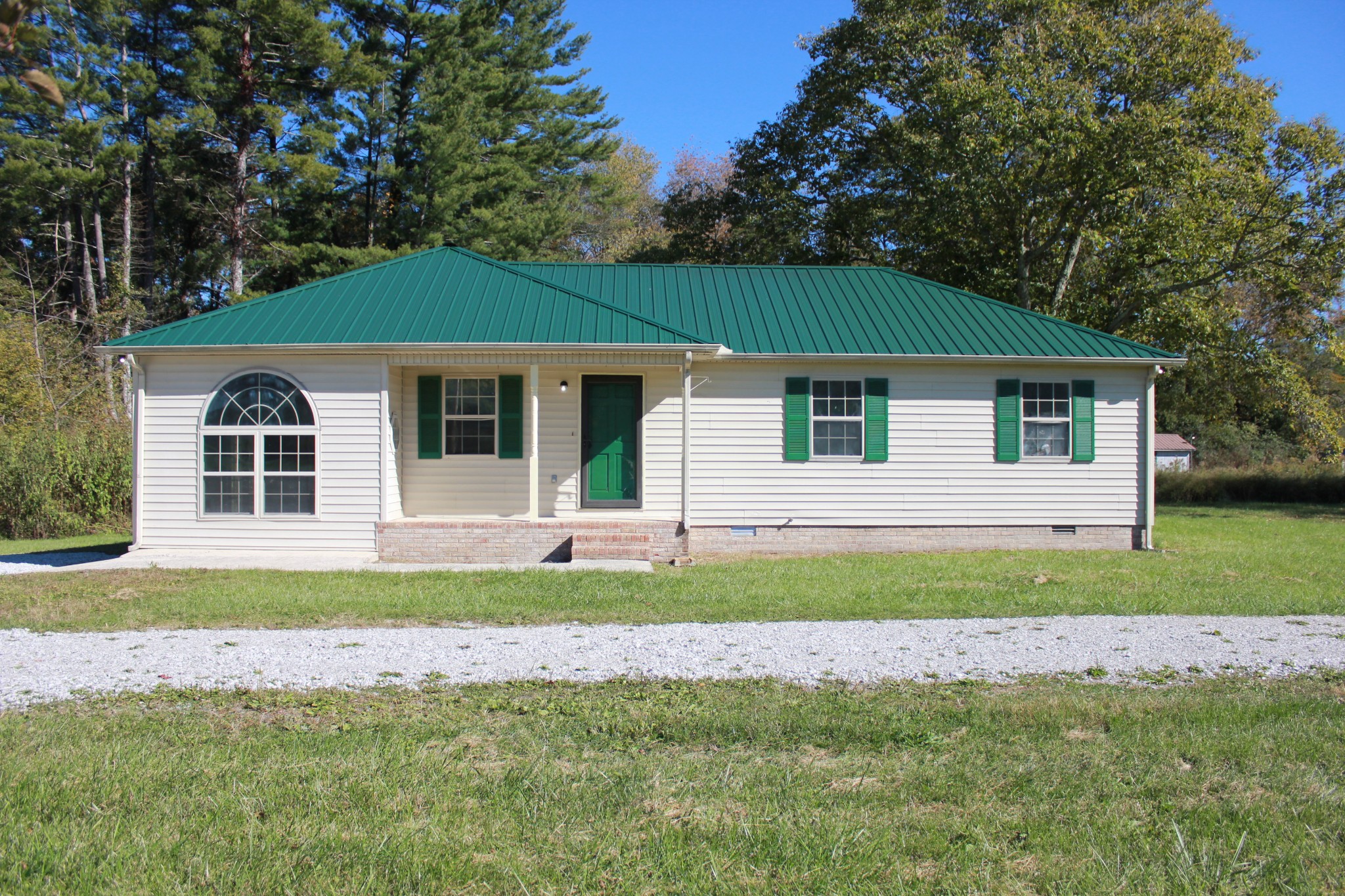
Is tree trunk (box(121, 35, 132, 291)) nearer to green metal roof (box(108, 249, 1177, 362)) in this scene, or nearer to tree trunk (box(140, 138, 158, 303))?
tree trunk (box(140, 138, 158, 303))

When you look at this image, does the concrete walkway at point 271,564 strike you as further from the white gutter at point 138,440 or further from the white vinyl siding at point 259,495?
the white gutter at point 138,440

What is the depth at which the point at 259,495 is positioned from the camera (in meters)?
12.9

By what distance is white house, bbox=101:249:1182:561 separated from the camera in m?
12.9

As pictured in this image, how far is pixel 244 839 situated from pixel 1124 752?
13.6ft

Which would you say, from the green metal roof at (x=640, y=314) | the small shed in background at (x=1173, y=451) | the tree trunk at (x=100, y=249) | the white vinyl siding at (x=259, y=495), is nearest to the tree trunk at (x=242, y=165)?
the tree trunk at (x=100, y=249)

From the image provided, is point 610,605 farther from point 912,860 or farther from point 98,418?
point 98,418

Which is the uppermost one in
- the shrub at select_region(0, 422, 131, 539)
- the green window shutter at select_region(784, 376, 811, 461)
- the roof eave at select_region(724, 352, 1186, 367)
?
the roof eave at select_region(724, 352, 1186, 367)

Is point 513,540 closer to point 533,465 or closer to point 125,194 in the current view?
point 533,465

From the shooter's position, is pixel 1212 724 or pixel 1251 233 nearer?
pixel 1212 724

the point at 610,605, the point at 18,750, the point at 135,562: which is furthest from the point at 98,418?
the point at 18,750

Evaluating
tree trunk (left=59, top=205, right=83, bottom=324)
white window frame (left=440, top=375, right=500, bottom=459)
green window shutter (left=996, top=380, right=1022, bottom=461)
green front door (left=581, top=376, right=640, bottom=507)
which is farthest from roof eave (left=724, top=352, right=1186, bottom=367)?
tree trunk (left=59, top=205, right=83, bottom=324)

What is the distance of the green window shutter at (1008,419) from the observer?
14.2 meters

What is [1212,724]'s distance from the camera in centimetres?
528

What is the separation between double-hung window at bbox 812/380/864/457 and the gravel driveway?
592cm
